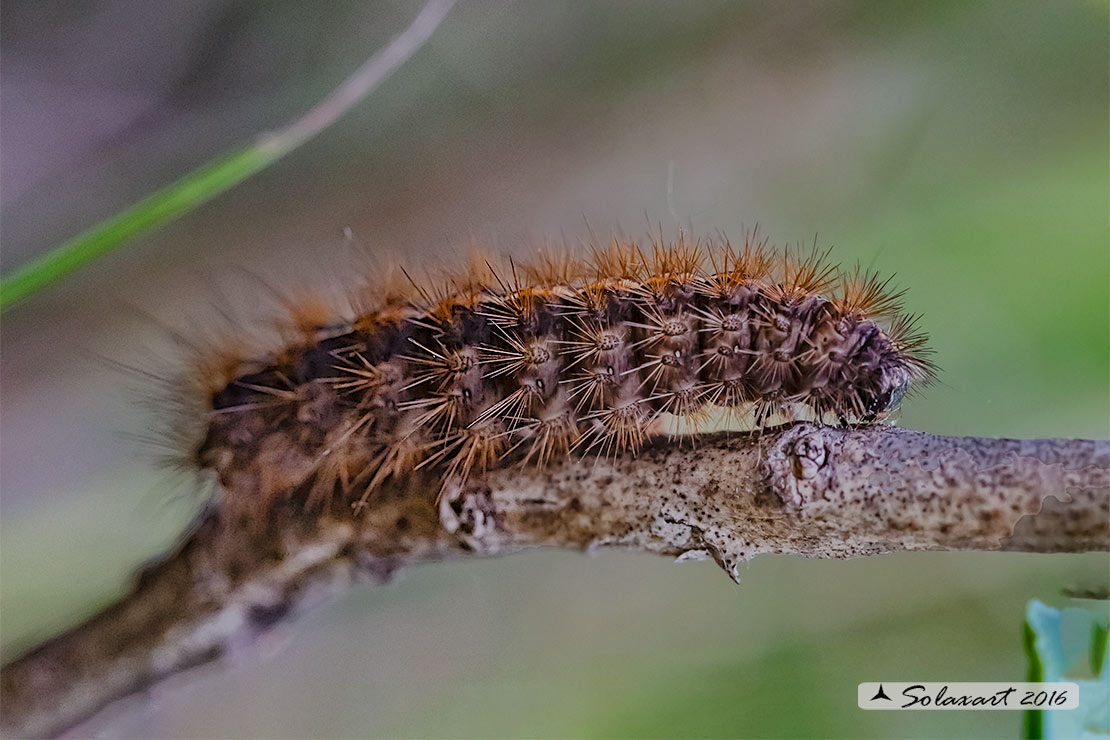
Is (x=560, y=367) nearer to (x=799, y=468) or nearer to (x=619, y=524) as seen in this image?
(x=619, y=524)

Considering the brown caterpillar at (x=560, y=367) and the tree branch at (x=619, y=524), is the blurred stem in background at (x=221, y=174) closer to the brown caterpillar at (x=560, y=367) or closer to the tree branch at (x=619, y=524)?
the brown caterpillar at (x=560, y=367)

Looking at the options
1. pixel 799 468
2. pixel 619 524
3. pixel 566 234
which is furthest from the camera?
pixel 566 234

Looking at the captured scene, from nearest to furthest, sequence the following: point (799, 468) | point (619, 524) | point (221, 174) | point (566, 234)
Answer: point (799, 468) < point (619, 524) < point (221, 174) < point (566, 234)

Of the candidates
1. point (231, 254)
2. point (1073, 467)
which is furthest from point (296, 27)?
point (1073, 467)

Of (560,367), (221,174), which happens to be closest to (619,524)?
(560,367)

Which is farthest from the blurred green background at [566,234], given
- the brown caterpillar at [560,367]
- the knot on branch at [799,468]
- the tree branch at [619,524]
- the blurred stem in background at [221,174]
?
the knot on branch at [799,468]

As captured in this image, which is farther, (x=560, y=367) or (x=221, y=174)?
(x=221, y=174)

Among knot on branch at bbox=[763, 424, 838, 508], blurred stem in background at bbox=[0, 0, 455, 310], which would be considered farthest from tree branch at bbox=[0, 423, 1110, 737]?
blurred stem in background at bbox=[0, 0, 455, 310]
